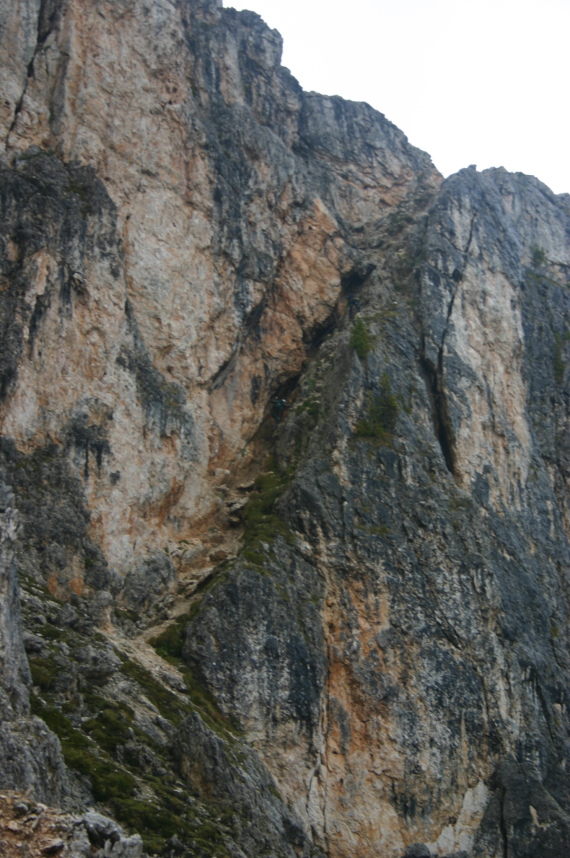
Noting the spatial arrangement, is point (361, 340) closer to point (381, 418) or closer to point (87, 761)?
point (381, 418)

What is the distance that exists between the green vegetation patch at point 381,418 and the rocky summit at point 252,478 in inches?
6.0

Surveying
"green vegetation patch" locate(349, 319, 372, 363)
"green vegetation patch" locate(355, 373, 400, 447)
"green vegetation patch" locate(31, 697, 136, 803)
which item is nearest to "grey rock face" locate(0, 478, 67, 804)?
"green vegetation patch" locate(31, 697, 136, 803)

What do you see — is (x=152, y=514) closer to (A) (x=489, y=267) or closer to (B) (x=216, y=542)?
(B) (x=216, y=542)

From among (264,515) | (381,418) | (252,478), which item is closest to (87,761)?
(264,515)

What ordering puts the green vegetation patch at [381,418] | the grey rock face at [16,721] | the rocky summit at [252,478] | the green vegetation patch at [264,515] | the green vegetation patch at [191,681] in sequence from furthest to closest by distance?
the green vegetation patch at [381,418] < the green vegetation patch at [264,515] < the green vegetation patch at [191,681] < the rocky summit at [252,478] < the grey rock face at [16,721]

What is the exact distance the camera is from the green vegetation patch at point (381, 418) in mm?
45219

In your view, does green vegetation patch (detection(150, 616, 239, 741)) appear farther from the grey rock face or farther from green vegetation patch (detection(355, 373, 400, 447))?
green vegetation patch (detection(355, 373, 400, 447))

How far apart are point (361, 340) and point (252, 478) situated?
9745 millimetres

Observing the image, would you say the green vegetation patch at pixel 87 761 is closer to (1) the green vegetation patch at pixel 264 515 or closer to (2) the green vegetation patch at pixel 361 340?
(1) the green vegetation patch at pixel 264 515

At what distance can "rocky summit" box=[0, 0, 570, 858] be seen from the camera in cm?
3138

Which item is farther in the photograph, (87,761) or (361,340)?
(361,340)

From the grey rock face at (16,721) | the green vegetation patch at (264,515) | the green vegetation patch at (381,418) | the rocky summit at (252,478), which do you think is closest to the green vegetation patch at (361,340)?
the rocky summit at (252,478)

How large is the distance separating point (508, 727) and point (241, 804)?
50.4 ft

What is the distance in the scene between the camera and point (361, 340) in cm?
4912
